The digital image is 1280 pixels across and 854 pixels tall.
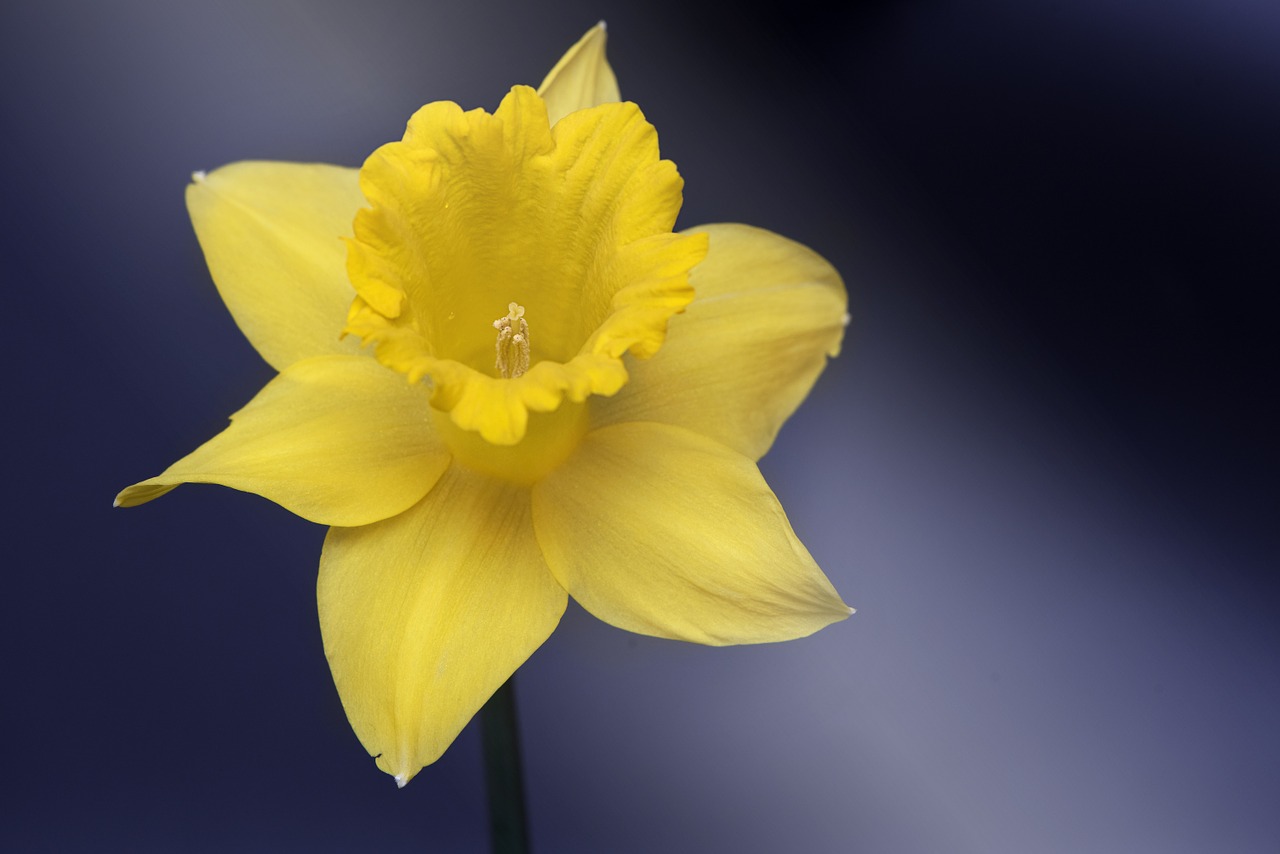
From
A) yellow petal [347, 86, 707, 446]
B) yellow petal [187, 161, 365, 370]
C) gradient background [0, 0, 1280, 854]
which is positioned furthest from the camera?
gradient background [0, 0, 1280, 854]

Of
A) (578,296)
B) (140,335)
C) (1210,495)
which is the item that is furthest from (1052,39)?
(140,335)

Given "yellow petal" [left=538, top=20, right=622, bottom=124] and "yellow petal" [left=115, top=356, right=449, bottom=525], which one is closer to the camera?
"yellow petal" [left=115, top=356, right=449, bottom=525]

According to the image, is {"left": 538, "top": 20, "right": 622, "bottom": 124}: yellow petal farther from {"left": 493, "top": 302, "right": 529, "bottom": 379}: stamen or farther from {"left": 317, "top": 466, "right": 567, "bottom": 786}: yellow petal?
{"left": 317, "top": 466, "right": 567, "bottom": 786}: yellow petal

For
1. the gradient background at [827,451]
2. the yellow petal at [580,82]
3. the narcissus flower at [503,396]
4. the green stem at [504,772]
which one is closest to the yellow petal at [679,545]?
the narcissus flower at [503,396]

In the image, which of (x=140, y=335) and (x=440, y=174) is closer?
(x=440, y=174)


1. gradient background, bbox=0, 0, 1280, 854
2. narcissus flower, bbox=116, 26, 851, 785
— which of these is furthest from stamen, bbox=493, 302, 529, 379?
gradient background, bbox=0, 0, 1280, 854

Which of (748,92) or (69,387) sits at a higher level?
(748,92)

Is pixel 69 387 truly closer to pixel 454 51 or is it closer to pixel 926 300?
pixel 454 51
